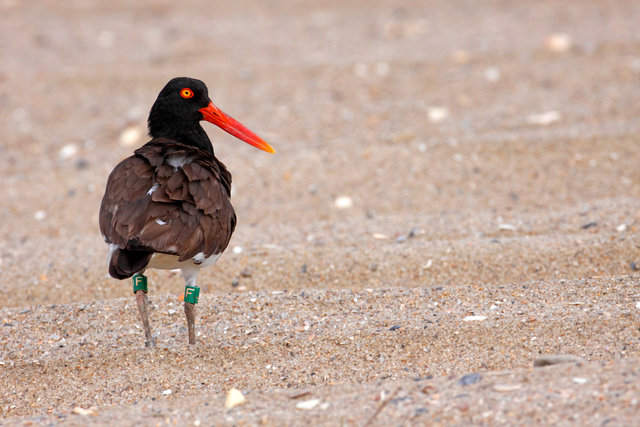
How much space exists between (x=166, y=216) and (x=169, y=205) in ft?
0.35

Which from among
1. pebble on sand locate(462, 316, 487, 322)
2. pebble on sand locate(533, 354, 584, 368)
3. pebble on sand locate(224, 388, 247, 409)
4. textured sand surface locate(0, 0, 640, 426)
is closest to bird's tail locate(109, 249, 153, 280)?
textured sand surface locate(0, 0, 640, 426)

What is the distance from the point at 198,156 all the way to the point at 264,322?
1.15 meters

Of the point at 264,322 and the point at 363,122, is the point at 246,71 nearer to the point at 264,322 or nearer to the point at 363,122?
the point at 363,122

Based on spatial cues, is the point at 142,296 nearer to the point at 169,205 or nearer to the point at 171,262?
the point at 171,262

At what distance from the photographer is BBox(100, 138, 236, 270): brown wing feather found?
4395 mm

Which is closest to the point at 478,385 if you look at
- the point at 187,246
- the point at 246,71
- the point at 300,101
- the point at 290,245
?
the point at 187,246

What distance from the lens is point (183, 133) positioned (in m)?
5.55

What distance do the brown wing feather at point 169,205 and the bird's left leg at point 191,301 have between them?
25cm

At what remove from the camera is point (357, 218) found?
7141 millimetres

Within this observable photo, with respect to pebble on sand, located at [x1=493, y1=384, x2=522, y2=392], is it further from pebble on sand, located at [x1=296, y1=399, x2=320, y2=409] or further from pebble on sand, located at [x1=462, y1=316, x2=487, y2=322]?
pebble on sand, located at [x1=462, y1=316, x2=487, y2=322]

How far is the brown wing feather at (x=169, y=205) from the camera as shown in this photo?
14.4ft

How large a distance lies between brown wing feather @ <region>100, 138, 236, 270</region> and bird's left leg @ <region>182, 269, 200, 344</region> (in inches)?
9.8

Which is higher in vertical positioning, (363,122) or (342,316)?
(363,122)

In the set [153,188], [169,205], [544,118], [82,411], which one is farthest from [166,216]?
[544,118]
